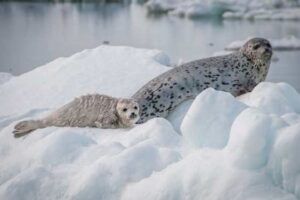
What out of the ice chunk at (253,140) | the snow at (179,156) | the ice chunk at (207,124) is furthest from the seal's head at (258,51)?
the ice chunk at (253,140)

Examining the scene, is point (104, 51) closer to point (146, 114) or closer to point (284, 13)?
point (146, 114)

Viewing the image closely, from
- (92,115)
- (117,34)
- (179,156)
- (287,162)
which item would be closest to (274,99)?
(179,156)

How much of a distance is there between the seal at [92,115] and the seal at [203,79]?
31 centimetres

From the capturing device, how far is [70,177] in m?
2.96

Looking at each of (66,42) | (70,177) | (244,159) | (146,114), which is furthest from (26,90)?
(66,42)

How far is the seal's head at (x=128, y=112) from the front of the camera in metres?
4.08

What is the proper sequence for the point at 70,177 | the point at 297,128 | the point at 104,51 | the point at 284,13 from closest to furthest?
the point at 297,128
the point at 70,177
the point at 104,51
the point at 284,13

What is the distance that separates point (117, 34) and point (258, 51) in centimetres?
1494

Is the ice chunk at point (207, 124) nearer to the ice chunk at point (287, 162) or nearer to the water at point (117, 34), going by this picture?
the ice chunk at point (287, 162)

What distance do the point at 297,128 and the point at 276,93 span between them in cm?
148

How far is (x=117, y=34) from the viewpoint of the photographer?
1980 centimetres

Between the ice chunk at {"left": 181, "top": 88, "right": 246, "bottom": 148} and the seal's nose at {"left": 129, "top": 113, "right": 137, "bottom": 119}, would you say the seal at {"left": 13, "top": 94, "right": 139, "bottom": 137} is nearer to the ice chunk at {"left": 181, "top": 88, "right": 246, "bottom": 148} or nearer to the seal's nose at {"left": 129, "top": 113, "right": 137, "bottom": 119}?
the seal's nose at {"left": 129, "top": 113, "right": 137, "bottom": 119}

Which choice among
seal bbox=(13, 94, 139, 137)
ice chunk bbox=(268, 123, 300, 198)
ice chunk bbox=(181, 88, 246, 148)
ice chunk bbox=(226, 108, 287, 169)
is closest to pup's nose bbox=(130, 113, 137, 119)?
seal bbox=(13, 94, 139, 137)

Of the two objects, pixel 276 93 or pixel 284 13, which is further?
pixel 284 13
